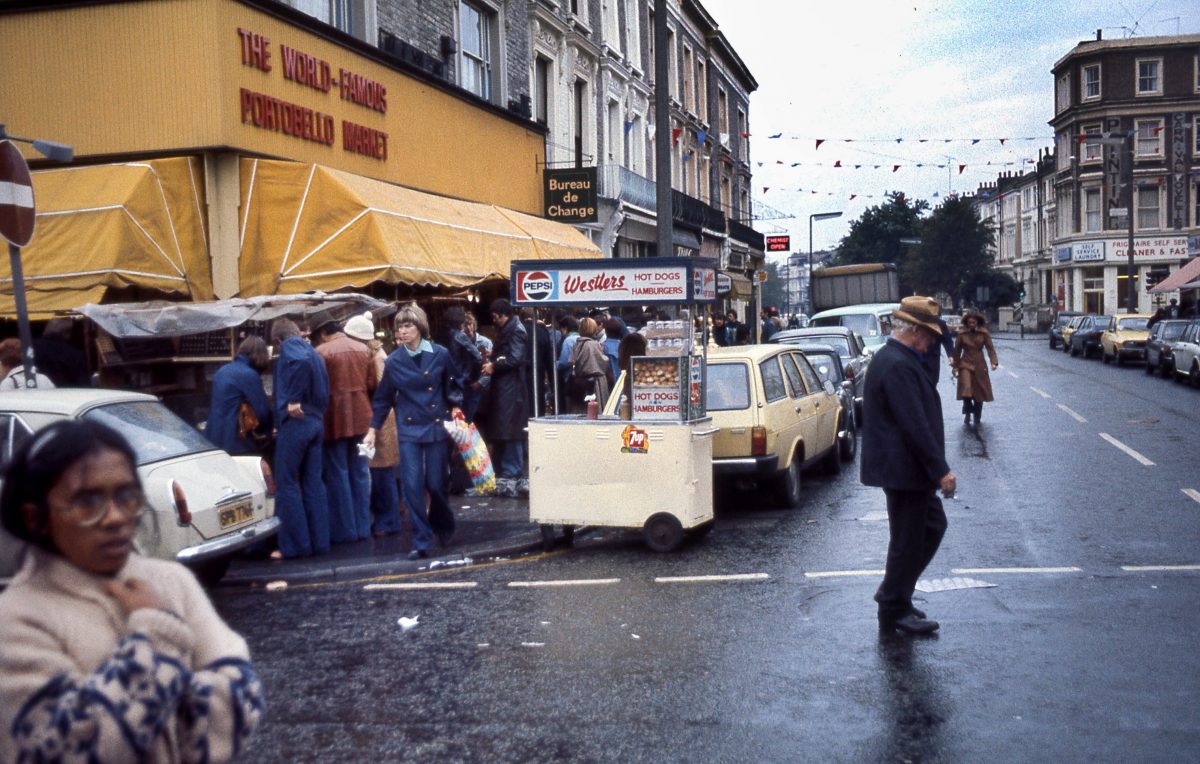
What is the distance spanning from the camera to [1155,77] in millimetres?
68000

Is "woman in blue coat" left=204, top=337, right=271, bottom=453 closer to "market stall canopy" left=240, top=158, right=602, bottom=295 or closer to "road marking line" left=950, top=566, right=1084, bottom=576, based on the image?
"market stall canopy" left=240, top=158, right=602, bottom=295

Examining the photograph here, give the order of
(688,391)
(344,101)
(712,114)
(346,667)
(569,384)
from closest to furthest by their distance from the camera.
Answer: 1. (346,667)
2. (688,391)
3. (569,384)
4. (344,101)
5. (712,114)

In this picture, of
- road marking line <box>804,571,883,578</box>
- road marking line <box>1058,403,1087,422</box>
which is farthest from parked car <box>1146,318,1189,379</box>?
road marking line <box>804,571,883,578</box>

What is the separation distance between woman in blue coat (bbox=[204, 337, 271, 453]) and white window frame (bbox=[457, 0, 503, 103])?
12.1m

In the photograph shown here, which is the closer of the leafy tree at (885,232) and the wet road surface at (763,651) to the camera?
the wet road surface at (763,651)

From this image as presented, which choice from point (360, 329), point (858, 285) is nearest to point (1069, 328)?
point (858, 285)

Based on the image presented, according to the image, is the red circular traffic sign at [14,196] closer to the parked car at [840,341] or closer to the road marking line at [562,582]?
the road marking line at [562,582]

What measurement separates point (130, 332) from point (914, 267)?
312 ft

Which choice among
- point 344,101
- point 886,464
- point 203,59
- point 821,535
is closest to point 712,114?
point 344,101

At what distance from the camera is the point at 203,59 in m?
13.5

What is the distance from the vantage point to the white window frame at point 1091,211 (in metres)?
70.5

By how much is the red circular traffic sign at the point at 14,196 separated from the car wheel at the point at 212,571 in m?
2.60

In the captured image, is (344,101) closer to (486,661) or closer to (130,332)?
(130,332)

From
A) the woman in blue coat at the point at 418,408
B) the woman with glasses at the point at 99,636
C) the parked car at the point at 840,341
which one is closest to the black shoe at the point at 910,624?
the woman in blue coat at the point at 418,408
